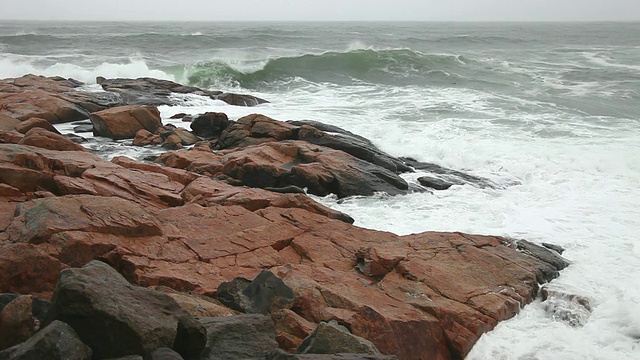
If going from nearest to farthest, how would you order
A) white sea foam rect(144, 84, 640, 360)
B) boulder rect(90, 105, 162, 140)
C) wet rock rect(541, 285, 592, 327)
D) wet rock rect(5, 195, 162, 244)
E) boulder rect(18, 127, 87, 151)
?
wet rock rect(5, 195, 162, 244)
white sea foam rect(144, 84, 640, 360)
wet rock rect(541, 285, 592, 327)
boulder rect(18, 127, 87, 151)
boulder rect(90, 105, 162, 140)

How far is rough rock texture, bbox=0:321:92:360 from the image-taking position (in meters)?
3.13

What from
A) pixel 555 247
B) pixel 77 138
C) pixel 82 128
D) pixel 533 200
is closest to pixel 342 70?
pixel 82 128

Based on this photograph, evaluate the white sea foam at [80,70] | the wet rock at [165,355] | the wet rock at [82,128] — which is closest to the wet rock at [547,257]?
the wet rock at [165,355]

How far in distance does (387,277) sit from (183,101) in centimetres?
1478

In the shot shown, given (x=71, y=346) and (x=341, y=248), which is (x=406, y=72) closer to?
(x=341, y=248)

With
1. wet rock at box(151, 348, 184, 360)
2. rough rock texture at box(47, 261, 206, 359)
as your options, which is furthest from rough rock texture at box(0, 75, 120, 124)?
wet rock at box(151, 348, 184, 360)

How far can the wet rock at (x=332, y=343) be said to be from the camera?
4191 mm

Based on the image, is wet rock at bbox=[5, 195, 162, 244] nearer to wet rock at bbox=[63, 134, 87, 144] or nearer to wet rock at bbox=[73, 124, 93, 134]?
wet rock at bbox=[63, 134, 87, 144]

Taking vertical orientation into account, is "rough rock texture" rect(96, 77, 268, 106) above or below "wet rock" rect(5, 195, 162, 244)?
below

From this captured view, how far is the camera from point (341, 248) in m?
7.24

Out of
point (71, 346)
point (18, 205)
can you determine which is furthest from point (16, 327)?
point (18, 205)

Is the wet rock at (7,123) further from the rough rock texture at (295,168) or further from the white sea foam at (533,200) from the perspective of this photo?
the white sea foam at (533,200)

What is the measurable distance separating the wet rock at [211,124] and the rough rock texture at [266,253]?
5.47 metres

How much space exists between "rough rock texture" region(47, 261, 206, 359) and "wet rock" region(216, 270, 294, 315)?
4.29 feet
